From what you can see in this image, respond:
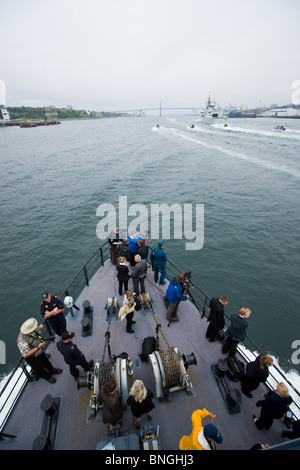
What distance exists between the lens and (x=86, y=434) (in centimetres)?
479

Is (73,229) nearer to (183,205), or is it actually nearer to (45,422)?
(183,205)

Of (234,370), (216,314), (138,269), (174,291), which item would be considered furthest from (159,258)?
(234,370)

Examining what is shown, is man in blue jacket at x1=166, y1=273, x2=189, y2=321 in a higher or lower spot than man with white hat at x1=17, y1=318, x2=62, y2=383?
higher

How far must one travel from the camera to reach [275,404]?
14.3 ft

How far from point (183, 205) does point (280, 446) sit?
23.0 m

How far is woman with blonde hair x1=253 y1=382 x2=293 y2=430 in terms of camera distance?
170 inches

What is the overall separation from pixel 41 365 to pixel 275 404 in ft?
18.8

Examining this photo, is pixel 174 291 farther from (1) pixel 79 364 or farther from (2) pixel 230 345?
(1) pixel 79 364

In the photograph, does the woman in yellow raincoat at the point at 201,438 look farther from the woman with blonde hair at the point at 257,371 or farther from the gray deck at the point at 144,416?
the woman with blonde hair at the point at 257,371

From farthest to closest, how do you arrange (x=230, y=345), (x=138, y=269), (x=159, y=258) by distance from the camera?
(x=159, y=258) < (x=138, y=269) < (x=230, y=345)

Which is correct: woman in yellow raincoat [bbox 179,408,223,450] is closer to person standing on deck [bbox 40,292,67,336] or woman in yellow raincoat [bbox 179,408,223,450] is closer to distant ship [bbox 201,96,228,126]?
person standing on deck [bbox 40,292,67,336]

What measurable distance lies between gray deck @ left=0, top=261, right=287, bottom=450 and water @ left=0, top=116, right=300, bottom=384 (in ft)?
17.1

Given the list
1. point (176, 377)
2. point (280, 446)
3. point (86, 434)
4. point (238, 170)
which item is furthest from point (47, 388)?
point (238, 170)

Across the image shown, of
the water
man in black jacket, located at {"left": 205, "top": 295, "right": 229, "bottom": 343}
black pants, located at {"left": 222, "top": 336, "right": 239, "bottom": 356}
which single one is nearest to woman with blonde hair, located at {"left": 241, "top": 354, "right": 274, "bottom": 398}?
black pants, located at {"left": 222, "top": 336, "right": 239, "bottom": 356}
